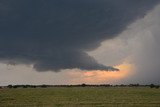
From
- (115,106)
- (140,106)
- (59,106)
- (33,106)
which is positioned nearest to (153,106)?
(140,106)

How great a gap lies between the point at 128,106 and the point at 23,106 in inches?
568

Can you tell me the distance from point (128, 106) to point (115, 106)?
1.74 m

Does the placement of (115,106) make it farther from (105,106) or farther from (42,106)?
(42,106)

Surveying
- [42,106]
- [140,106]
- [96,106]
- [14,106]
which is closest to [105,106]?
[96,106]

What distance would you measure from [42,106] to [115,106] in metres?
9.81

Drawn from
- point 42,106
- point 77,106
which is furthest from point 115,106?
point 42,106

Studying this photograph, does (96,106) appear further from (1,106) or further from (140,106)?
(1,106)

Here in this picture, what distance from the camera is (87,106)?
48375 mm

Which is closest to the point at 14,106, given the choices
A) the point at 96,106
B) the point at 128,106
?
the point at 96,106

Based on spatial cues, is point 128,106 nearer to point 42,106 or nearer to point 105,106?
point 105,106

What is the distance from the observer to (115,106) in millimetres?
48750

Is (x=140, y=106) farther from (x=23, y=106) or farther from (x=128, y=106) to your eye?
(x=23, y=106)

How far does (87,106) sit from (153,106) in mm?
8926

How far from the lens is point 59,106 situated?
4909cm
